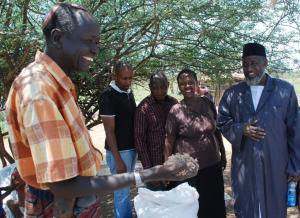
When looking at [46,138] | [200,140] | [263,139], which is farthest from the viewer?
[200,140]

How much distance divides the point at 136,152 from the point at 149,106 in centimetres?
51

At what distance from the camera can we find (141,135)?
12.3 feet

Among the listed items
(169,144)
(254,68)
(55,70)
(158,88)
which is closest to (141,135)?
(169,144)

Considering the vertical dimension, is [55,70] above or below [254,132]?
above

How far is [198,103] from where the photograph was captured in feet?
12.1

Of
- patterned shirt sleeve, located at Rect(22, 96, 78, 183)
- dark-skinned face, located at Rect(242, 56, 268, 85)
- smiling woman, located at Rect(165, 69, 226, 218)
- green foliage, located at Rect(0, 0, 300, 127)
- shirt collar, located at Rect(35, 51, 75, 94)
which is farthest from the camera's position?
smiling woman, located at Rect(165, 69, 226, 218)

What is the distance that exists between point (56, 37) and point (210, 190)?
2.76m

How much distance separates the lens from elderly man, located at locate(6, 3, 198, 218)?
3.91 feet

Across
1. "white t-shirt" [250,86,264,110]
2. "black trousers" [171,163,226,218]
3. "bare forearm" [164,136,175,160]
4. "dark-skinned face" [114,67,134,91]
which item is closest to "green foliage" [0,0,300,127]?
"dark-skinned face" [114,67,134,91]

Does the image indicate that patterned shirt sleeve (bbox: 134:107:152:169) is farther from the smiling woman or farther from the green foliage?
the green foliage

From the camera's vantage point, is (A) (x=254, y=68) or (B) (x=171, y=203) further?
(A) (x=254, y=68)

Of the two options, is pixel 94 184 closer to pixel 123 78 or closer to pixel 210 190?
pixel 123 78

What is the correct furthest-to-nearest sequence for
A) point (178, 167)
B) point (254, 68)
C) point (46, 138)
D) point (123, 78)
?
point (123, 78)
point (254, 68)
point (178, 167)
point (46, 138)

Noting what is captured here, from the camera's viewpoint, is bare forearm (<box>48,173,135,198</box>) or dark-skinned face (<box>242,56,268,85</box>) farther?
dark-skinned face (<box>242,56,268,85</box>)
